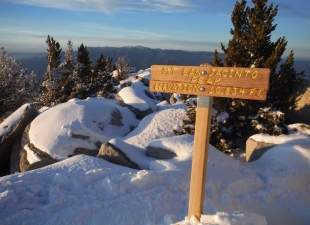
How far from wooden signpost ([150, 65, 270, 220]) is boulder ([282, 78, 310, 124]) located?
26.0 ft

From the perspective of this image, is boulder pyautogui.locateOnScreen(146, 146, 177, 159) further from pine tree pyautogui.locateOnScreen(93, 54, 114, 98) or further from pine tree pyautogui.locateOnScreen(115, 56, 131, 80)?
pine tree pyautogui.locateOnScreen(115, 56, 131, 80)

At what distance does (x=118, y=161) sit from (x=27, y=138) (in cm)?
744

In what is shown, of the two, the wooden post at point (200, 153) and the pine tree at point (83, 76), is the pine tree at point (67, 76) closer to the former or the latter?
the pine tree at point (83, 76)

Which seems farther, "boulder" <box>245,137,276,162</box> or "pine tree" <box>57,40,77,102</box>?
"pine tree" <box>57,40,77,102</box>

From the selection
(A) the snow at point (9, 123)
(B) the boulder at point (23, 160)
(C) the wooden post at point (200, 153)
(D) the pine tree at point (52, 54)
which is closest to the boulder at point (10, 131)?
(A) the snow at point (9, 123)

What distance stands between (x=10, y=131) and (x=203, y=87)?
1249 centimetres

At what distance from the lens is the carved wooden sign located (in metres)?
4.05

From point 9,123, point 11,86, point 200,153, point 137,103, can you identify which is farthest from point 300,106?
point 11,86

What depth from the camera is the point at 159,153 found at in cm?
847

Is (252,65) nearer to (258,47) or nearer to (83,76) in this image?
(258,47)

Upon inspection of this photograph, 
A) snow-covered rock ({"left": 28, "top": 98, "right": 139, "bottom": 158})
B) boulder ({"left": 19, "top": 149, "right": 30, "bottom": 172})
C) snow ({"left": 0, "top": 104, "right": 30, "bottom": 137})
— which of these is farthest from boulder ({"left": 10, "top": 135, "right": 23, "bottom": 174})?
snow-covered rock ({"left": 28, "top": 98, "right": 139, "bottom": 158})

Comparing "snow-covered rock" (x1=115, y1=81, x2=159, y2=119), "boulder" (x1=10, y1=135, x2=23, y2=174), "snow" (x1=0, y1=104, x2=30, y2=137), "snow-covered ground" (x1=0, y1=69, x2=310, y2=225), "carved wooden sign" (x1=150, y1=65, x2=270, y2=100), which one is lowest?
"boulder" (x1=10, y1=135, x2=23, y2=174)

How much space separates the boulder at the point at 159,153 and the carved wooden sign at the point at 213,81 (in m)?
3.96

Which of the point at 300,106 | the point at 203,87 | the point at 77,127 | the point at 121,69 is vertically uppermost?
the point at 203,87
